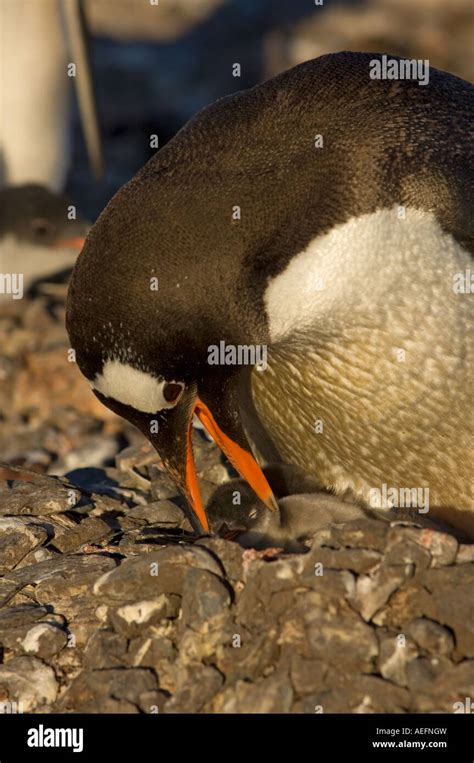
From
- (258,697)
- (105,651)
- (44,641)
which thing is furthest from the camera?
(44,641)

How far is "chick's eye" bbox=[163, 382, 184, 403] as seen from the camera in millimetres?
3846

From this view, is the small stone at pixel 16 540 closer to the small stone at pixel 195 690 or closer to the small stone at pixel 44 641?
the small stone at pixel 44 641

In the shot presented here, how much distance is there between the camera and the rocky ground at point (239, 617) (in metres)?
3.23

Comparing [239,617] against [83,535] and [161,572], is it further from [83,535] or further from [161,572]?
[83,535]

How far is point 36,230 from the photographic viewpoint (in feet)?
30.7

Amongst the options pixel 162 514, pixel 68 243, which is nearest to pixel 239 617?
pixel 162 514

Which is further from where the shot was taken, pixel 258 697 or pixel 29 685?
pixel 29 685

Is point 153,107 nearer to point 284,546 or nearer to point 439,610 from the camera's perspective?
point 284,546

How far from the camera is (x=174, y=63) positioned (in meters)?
12.5

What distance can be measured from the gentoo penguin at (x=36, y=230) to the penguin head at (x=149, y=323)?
5.38 m

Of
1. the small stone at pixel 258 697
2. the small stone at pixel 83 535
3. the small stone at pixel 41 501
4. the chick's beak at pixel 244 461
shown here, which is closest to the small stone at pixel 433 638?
the small stone at pixel 258 697

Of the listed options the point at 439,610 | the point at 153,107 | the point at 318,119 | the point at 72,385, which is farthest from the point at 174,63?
the point at 439,610

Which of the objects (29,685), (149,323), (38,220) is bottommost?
(29,685)

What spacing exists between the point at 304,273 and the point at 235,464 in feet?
2.26
